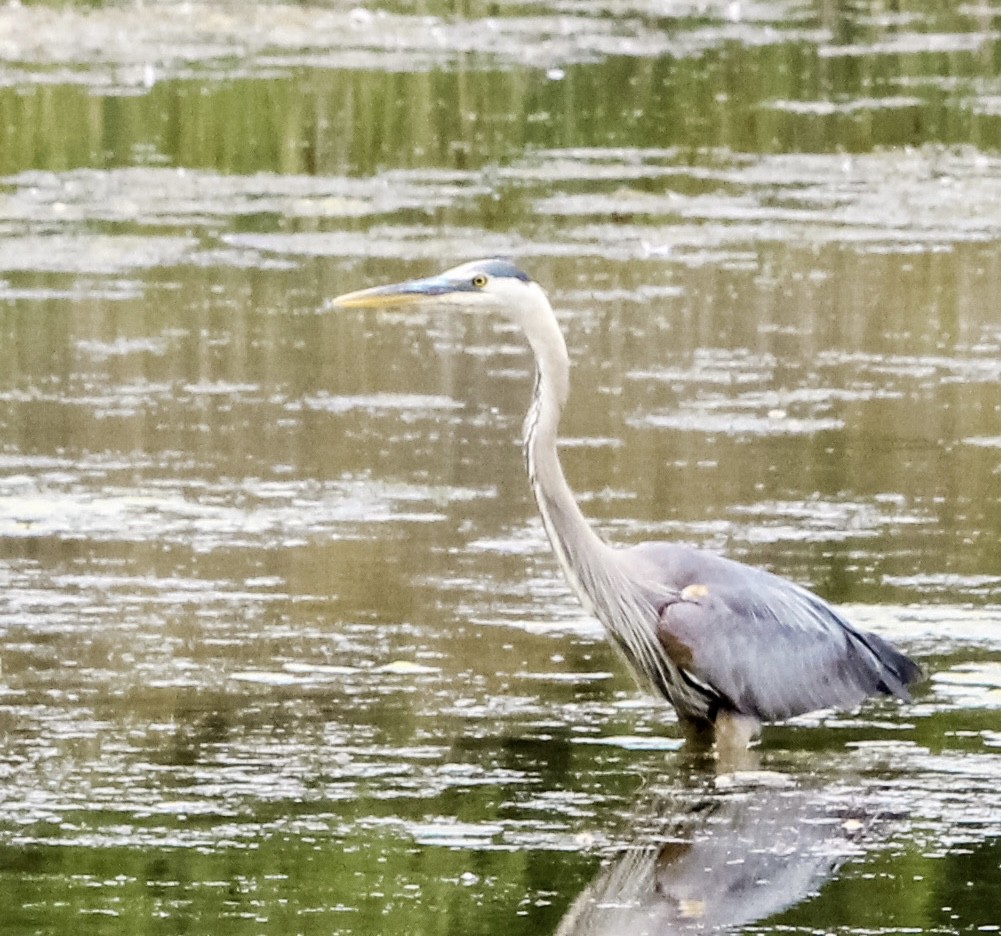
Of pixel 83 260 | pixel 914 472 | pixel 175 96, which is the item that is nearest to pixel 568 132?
pixel 175 96

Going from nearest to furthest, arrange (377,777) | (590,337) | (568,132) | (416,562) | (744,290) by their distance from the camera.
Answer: (377,777) < (416,562) < (590,337) < (744,290) < (568,132)

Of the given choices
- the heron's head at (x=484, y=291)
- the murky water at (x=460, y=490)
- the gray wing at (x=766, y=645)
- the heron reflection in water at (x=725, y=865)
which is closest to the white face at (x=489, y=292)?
the heron's head at (x=484, y=291)

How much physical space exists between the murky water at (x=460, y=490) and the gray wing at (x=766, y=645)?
0.41ft

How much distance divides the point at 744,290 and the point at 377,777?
6974mm

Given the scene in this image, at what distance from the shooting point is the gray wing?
279 inches

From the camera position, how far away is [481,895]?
573cm

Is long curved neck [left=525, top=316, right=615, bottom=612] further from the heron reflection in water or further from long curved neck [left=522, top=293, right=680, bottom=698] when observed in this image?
the heron reflection in water

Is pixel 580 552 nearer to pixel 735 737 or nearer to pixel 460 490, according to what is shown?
pixel 735 737

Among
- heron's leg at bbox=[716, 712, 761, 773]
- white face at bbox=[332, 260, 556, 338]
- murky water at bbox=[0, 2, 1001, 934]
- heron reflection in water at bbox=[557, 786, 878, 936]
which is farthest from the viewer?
white face at bbox=[332, 260, 556, 338]

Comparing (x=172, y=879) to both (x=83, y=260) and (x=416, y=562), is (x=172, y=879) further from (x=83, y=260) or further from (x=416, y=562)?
(x=83, y=260)

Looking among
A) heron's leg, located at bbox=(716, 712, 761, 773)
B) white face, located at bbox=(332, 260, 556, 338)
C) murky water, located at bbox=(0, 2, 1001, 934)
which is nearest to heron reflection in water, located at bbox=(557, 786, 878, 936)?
murky water, located at bbox=(0, 2, 1001, 934)

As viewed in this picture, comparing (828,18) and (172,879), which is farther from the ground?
(828,18)

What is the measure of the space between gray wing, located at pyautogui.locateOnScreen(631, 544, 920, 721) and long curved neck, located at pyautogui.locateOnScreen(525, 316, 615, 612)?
169 millimetres

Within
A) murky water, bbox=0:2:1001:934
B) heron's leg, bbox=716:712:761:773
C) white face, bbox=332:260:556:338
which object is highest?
white face, bbox=332:260:556:338
